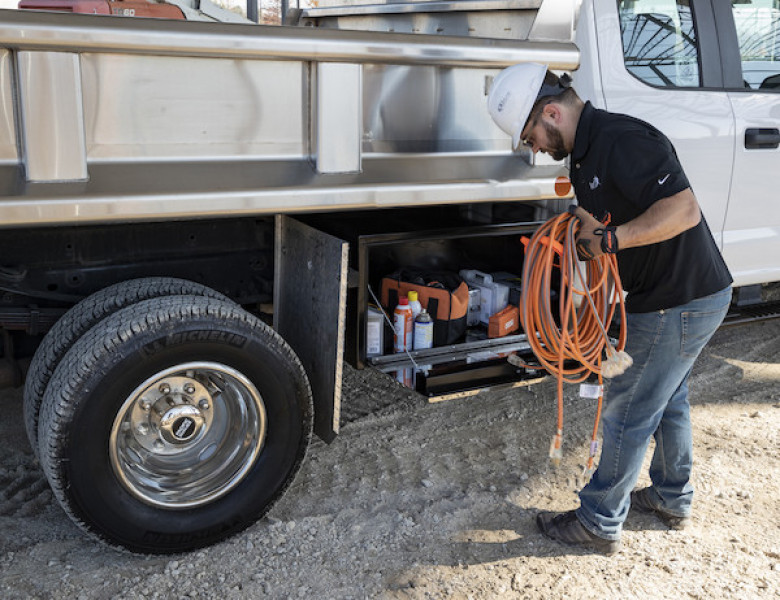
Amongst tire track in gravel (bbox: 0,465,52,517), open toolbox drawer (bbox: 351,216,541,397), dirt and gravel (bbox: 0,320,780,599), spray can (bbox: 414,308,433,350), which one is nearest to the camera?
dirt and gravel (bbox: 0,320,780,599)

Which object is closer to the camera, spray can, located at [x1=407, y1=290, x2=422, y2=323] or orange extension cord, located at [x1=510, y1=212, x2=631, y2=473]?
orange extension cord, located at [x1=510, y1=212, x2=631, y2=473]

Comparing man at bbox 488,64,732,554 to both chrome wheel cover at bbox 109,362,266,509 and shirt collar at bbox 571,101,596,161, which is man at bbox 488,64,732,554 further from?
chrome wheel cover at bbox 109,362,266,509

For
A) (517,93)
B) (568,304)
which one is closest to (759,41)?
(517,93)

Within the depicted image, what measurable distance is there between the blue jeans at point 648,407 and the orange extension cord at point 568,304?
7cm

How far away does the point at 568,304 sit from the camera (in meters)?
2.86

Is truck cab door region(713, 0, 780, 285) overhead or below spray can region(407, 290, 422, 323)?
overhead

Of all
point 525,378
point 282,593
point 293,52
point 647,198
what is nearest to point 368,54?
point 293,52

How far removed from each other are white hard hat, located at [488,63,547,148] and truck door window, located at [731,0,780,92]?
1.73m

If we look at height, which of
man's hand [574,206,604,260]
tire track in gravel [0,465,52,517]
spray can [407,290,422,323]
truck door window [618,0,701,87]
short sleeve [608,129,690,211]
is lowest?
tire track in gravel [0,465,52,517]

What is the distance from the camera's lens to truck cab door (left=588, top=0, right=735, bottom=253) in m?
3.48

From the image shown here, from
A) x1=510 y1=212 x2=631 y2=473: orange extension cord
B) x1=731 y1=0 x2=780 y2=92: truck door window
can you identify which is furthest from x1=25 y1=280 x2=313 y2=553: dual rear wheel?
x1=731 y1=0 x2=780 y2=92: truck door window

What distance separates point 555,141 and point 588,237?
0.37m

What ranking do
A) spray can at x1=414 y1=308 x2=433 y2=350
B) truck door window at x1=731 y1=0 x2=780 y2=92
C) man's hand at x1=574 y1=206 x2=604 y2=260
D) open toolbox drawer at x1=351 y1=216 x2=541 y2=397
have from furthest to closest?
truck door window at x1=731 y1=0 x2=780 y2=92
spray can at x1=414 y1=308 x2=433 y2=350
open toolbox drawer at x1=351 y1=216 x2=541 y2=397
man's hand at x1=574 y1=206 x2=604 y2=260

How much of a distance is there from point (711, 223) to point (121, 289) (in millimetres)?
2611
